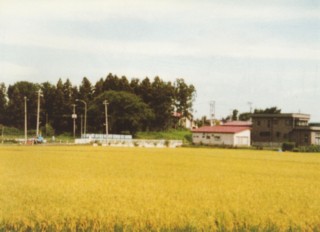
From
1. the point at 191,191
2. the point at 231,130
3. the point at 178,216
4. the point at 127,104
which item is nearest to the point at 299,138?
the point at 231,130

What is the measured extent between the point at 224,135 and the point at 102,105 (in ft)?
70.3

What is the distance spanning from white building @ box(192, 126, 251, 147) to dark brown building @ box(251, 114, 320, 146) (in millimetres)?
1827

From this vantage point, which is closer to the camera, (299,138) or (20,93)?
(299,138)

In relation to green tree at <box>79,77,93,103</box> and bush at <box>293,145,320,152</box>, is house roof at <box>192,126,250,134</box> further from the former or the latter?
green tree at <box>79,77,93,103</box>

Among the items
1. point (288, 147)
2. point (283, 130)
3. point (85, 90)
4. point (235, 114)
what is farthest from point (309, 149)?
point (235, 114)

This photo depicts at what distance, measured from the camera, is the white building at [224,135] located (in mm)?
77562

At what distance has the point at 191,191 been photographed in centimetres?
1504

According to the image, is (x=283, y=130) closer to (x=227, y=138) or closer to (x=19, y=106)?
(x=227, y=138)

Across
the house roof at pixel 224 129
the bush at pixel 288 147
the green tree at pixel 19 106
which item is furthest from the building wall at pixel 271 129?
the green tree at pixel 19 106

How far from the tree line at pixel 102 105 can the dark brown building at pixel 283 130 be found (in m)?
18.8

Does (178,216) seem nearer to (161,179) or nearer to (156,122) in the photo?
(161,179)

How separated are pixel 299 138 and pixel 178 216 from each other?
6581cm

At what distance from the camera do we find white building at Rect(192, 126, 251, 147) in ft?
254

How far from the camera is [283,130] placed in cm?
7556
